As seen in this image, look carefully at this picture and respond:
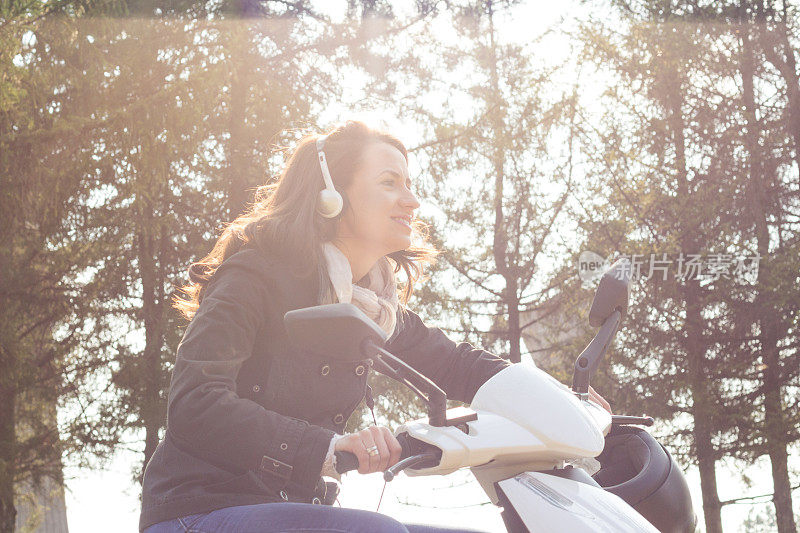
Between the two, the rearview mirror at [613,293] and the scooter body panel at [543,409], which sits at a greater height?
the rearview mirror at [613,293]

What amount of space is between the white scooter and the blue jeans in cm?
19

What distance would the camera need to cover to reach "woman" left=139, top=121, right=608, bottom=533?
174 centimetres

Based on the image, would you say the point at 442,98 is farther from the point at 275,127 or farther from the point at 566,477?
the point at 566,477

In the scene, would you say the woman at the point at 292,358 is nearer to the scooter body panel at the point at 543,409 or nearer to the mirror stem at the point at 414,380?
the mirror stem at the point at 414,380

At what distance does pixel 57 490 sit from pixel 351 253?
40.3 ft

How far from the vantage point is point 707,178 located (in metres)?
13.1

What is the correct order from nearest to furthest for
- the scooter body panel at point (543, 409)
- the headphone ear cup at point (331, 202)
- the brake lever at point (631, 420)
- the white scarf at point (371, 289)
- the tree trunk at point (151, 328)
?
the scooter body panel at point (543, 409)
the brake lever at point (631, 420)
the white scarf at point (371, 289)
the headphone ear cup at point (331, 202)
the tree trunk at point (151, 328)

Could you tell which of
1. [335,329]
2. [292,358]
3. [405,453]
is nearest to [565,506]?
[405,453]

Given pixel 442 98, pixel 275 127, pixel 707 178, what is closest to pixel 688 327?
pixel 707 178

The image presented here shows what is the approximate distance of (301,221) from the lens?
244 cm

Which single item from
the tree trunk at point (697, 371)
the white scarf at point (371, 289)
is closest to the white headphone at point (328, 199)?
the white scarf at point (371, 289)

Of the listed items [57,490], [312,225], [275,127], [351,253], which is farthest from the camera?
[57,490]

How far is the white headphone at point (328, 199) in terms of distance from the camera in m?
2.46

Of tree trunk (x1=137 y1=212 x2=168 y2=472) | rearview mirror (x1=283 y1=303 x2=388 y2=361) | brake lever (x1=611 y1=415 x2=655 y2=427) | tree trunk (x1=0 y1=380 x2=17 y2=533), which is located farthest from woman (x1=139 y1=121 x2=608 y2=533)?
tree trunk (x1=0 y1=380 x2=17 y2=533)
